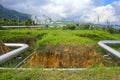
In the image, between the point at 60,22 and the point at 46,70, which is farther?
the point at 60,22

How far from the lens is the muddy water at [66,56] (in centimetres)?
1545

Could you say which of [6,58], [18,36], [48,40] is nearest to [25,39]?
[18,36]

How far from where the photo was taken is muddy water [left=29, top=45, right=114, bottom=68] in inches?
608

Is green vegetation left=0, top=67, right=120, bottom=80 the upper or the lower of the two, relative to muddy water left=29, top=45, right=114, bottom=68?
upper

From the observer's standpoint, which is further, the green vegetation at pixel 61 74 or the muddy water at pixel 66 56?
the muddy water at pixel 66 56

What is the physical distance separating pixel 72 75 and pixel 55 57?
9268 mm

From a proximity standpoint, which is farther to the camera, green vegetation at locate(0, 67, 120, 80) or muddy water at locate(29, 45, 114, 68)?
muddy water at locate(29, 45, 114, 68)

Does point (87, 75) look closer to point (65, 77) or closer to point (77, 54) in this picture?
point (65, 77)

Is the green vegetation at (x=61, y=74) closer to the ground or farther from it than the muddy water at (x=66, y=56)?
farther from it

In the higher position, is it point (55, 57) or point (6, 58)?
point (6, 58)

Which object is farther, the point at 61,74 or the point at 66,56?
the point at 66,56

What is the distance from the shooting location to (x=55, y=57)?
15859mm

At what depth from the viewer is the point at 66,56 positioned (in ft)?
51.6

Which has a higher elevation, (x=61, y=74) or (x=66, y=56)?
(x=61, y=74)
